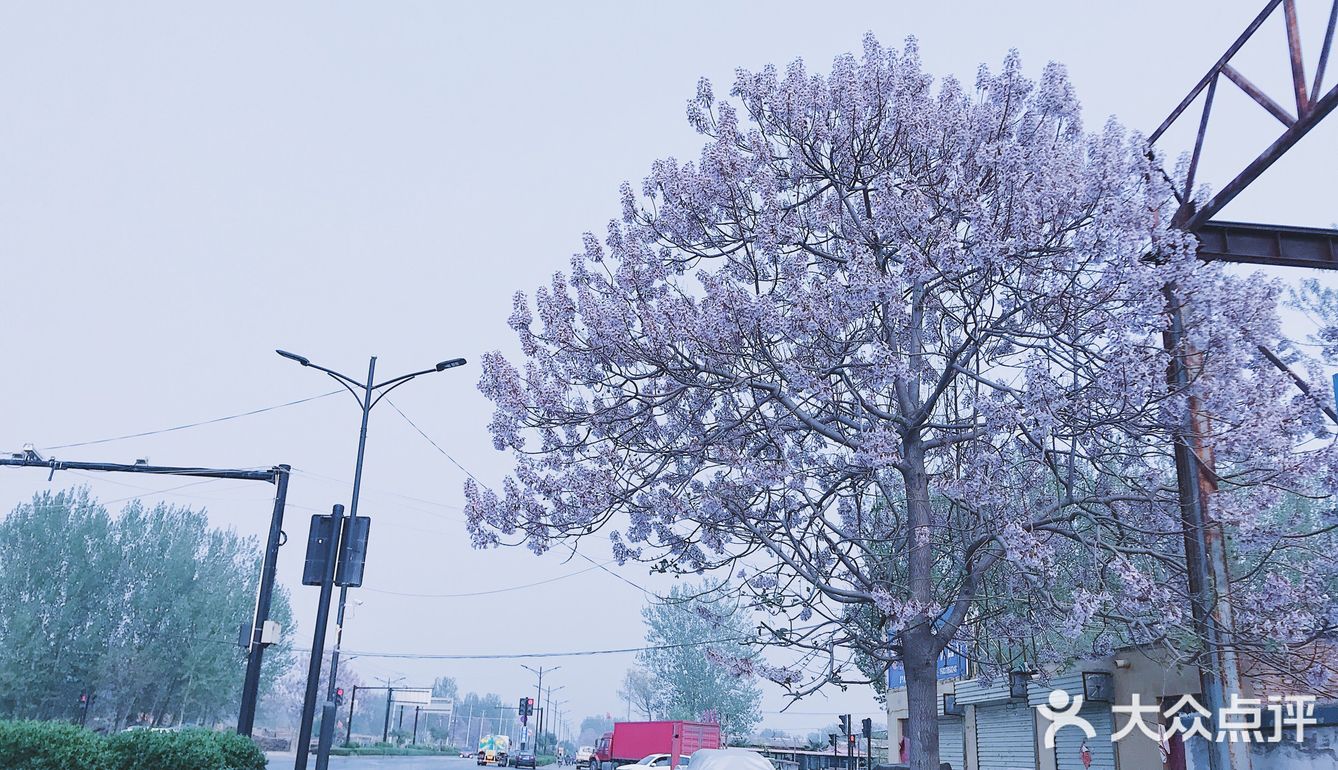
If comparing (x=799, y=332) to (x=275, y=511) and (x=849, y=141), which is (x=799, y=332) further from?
(x=275, y=511)

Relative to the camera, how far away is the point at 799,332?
12820 millimetres

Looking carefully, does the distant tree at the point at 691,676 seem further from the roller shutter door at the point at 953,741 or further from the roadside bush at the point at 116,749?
the roadside bush at the point at 116,749

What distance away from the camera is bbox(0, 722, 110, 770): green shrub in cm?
1493

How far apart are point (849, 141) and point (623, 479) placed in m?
6.04

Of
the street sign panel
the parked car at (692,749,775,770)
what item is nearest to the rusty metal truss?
the parked car at (692,749,775,770)

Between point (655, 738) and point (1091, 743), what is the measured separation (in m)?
29.0

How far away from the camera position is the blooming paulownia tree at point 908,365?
11875mm

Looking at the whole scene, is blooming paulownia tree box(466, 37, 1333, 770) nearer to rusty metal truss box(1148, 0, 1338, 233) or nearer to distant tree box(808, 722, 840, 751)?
rusty metal truss box(1148, 0, 1338, 233)

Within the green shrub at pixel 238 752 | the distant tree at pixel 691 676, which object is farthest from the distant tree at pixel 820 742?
the green shrub at pixel 238 752

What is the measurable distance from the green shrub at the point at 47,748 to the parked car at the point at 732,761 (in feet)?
32.2

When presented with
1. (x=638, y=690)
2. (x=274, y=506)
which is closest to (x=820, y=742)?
(x=638, y=690)

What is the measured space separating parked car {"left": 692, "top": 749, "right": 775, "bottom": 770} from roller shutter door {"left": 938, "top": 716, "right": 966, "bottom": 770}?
1592cm

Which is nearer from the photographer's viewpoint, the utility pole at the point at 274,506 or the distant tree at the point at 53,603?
the utility pole at the point at 274,506

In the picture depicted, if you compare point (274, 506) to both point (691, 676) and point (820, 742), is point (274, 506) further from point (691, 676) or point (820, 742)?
point (820, 742)
